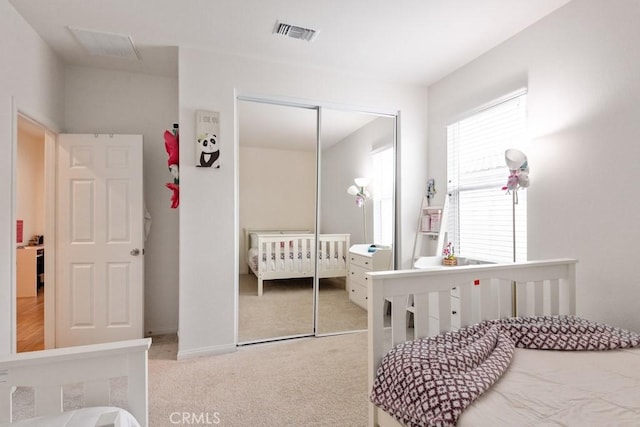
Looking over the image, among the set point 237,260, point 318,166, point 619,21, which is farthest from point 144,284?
point 619,21

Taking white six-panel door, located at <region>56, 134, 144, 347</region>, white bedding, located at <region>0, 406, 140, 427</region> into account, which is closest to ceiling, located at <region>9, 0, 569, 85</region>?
white six-panel door, located at <region>56, 134, 144, 347</region>

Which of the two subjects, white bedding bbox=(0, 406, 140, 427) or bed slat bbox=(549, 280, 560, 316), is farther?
bed slat bbox=(549, 280, 560, 316)

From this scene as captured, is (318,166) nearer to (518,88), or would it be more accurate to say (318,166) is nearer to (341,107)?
(341,107)

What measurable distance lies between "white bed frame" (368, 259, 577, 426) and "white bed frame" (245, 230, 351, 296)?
1.51m

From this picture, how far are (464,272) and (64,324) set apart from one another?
3298mm

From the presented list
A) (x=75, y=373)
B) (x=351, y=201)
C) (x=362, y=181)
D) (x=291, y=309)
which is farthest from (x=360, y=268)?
(x=75, y=373)

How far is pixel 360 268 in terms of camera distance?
3.27 meters

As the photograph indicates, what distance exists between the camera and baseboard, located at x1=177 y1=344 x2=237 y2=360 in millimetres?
2602

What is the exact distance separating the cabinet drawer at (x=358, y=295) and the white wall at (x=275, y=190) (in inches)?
29.7

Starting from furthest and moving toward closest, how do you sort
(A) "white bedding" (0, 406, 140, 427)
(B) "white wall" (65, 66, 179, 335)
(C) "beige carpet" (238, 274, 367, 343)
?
(B) "white wall" (65, 66, 179, 335)
(C) "beige carpet" (238, 274, 367, 343)
(A) "white bedding" (0, 406, 140, 427)

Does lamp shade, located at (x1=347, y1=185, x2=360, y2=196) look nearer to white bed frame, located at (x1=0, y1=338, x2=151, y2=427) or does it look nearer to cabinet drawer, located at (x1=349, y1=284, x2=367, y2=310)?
cabinet drawer, located at (x1=349, y1=284, x2=367, y2=310)

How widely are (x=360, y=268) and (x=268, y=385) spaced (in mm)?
1475

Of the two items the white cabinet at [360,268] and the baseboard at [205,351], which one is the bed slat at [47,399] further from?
the white cabinet at [360,268]

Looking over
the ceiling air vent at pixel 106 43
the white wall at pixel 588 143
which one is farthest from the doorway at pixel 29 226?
the white wall at pixel 588 143
